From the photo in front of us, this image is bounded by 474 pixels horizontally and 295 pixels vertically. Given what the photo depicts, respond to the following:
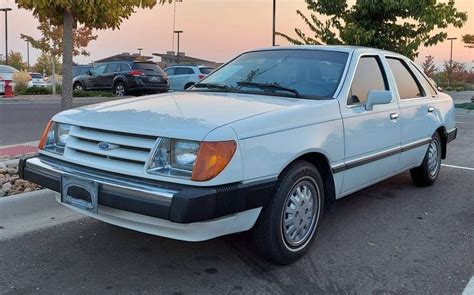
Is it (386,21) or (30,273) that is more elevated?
(386,21)

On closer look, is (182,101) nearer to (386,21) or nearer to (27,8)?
(27,8)

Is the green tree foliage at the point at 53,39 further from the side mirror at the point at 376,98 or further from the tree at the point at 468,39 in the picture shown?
the tree at the point at 468,39

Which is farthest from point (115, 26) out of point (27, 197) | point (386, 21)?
point (386, 21)

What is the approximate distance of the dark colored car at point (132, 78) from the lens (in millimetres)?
19453

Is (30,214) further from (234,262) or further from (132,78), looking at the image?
(132,78)

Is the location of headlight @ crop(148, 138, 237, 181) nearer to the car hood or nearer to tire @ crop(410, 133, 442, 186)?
the car hood

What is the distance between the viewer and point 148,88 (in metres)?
19.5

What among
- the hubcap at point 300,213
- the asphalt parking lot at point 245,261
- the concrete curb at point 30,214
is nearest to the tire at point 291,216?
the hubcap at point 300,213

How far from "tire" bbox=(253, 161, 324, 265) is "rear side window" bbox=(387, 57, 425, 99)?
1947 millimetres

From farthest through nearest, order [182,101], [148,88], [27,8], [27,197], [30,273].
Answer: [148,88], [27,8], [27,197], [182,101], [30,273]

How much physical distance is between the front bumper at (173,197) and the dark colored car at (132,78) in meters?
16.5

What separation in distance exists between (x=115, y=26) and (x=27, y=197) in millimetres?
2676

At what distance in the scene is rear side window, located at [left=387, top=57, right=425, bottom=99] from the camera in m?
5.18

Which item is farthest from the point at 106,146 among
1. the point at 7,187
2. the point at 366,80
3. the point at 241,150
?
the point at 366,80
